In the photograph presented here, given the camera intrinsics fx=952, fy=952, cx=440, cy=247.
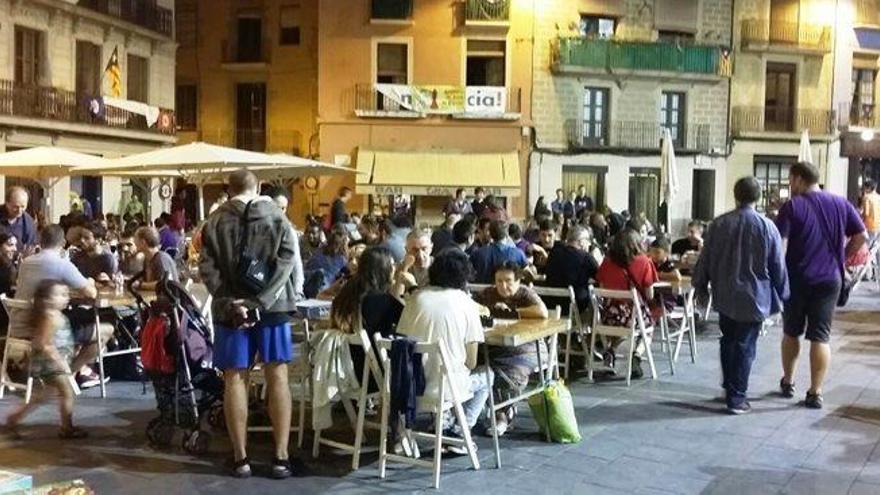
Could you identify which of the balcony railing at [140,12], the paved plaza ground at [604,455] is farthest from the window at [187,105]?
the paved plaza ground at [604,455]

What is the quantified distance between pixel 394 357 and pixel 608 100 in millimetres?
24685

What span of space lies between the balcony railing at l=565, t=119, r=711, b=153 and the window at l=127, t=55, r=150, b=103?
1261cm

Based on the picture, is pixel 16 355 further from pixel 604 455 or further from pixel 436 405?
pixel 604 455

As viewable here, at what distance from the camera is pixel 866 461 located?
578 cm

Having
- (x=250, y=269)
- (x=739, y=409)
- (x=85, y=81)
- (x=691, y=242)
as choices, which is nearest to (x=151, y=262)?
(x=250, y=269)

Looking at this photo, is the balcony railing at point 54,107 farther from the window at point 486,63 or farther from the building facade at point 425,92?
the window at point 486,63

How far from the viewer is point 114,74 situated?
25.9 m

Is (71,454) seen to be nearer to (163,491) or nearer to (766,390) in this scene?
(163,491)

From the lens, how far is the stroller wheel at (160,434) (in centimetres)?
597

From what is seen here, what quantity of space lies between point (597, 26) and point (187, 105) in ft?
45.7

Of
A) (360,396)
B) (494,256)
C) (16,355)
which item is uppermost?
(494,256)

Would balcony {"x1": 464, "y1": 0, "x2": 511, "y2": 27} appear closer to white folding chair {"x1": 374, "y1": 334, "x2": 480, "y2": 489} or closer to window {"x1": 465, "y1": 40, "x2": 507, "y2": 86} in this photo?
window {"x1": 465, "y1": 40, "x2": 507, "y2": 86}

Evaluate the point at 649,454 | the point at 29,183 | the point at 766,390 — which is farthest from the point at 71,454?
the point at 29,183

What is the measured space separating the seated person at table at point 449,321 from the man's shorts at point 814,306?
2880mm
